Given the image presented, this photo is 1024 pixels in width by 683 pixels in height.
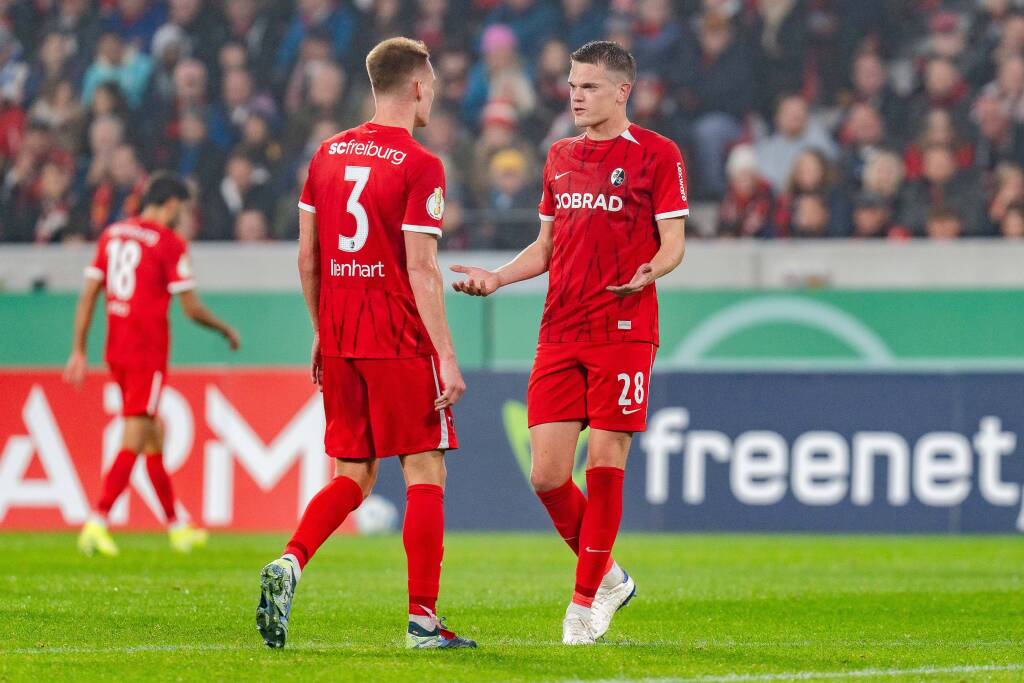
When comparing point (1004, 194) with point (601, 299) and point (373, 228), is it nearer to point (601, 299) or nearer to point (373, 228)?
point (601, 299)

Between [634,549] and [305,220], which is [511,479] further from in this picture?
[305,220]

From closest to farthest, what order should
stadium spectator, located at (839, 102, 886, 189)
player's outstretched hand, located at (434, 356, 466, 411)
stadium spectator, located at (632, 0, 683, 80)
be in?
player's outstretched hand, located at (434, 356, 466, 411), stadium spectator, located at (839, 102, 886, 189), stadium spectator, located at (632, 0, 683, 80)

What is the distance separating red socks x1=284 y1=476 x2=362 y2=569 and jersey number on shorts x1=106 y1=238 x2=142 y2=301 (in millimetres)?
5367

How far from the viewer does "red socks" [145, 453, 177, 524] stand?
1088 centimetres

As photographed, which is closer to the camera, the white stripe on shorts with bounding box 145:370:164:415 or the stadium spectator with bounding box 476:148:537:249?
the white stripe on shorts with bounding box 145:370:164:415

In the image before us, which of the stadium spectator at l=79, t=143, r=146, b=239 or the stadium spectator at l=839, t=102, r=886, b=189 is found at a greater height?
the stadium spectator at l=839, t=102, r=886, b=189

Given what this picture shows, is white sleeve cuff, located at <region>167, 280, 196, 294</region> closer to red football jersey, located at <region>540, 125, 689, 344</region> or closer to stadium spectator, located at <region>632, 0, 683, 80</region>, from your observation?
red football jersey, located at <region>540, 125, 689, 344</region>

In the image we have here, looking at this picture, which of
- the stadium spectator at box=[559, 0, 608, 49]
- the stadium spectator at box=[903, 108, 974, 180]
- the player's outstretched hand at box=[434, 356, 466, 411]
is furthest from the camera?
the stadium spectator at box=[559, 0, 608, 49]

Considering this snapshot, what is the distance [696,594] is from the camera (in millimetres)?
8312

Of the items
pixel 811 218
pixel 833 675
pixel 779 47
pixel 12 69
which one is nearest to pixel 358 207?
pixel 833 675

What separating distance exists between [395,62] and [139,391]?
5523 millimetres

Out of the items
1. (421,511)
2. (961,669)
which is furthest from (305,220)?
(961,669)

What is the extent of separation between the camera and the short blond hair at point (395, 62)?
582cm

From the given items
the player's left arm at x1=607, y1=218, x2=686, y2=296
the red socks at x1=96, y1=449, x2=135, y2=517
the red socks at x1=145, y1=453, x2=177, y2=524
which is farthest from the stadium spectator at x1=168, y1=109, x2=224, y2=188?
the player's left arm at x1=607, y1=218, x2=686, y2=296
